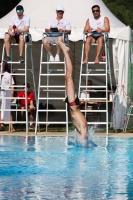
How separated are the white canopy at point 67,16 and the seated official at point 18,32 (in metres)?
0.85

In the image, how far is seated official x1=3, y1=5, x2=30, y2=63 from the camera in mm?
15828

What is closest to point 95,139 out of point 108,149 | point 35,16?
point 108,149

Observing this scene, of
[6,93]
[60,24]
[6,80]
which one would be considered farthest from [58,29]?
[6,93]

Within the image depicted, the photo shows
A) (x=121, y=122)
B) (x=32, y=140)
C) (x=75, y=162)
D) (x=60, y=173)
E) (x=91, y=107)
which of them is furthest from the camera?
(x=91, y=107)

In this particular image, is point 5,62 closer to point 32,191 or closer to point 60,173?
point 60,173

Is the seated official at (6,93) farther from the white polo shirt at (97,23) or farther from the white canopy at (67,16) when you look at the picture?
the white polo shirt at (97,23)

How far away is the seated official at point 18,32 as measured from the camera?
15828 mm

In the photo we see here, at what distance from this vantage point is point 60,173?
359 inches

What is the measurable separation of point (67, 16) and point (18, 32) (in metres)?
2.69

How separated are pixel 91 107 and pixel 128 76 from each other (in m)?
1.86

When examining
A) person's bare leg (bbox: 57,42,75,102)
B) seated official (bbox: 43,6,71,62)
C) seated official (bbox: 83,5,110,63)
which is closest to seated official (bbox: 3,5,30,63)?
seated official (bbox: 43,6,71,62)

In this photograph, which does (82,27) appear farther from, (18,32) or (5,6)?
(5,6)

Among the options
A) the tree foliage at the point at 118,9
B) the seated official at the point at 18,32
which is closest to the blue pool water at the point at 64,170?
the seated official at the point at 18,32

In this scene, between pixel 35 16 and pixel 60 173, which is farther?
pixel 35 16
